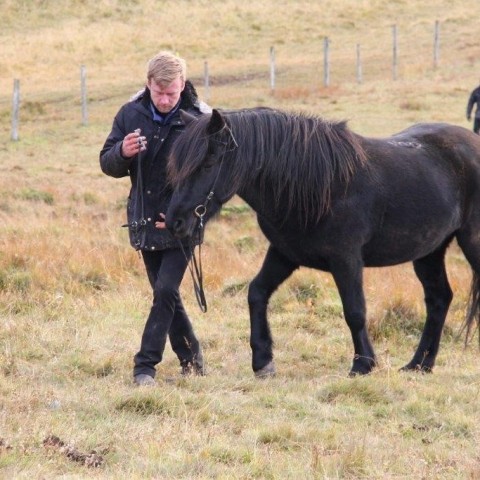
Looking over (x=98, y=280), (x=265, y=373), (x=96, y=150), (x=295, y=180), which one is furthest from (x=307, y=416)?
(x=96, y=150)

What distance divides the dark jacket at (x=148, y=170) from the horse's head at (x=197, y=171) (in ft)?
0.99

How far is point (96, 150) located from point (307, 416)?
16558mm

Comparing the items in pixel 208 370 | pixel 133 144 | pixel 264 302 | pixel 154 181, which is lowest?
pixel 208 370

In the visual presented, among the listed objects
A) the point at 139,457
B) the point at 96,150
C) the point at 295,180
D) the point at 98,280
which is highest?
the point at 295,180

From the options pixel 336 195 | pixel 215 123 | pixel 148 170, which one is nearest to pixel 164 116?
pixel 148 170

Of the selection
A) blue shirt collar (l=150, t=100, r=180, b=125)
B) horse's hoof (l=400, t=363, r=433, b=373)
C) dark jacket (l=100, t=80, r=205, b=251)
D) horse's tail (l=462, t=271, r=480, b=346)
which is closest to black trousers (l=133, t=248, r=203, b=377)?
dark jacket (l=100, t=80, r=205, b=251)

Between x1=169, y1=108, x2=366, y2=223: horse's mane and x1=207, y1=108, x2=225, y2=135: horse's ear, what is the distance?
8cm

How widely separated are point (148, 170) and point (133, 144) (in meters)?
0.28

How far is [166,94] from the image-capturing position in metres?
6.01

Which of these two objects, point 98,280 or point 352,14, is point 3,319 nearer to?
point 98,280

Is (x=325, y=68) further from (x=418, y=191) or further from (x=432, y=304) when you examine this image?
(x=418, y=191)

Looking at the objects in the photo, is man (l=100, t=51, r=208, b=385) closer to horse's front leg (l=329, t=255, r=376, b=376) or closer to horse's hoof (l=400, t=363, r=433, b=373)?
horse's front leg (l=329, t=255, r=376, b=376)

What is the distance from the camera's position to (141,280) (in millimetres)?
9398

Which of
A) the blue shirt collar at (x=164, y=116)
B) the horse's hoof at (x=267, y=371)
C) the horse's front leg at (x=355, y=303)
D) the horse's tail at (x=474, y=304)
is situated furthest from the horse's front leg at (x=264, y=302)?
the horse's tail at (x=474, y=304)
